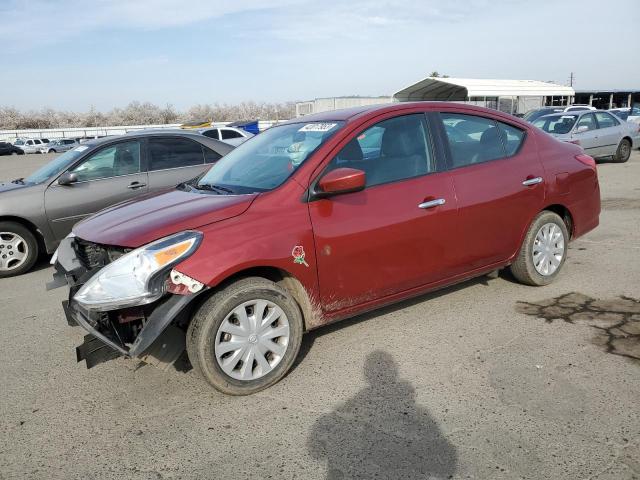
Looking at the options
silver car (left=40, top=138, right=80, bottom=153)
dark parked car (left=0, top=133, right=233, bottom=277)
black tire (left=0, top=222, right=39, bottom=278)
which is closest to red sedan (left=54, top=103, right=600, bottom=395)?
dark parked car (left=0, top=133, right=233, bottom=277)

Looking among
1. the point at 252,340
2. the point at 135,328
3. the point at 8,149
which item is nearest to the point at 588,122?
the point at 252,340

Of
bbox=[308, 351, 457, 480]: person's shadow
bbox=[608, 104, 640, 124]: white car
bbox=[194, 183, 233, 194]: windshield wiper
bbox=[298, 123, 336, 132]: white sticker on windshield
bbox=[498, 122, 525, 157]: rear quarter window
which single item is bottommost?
bbox=[308, 351, 457, 480]: person's shadow

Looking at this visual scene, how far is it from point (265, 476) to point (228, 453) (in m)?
0.28

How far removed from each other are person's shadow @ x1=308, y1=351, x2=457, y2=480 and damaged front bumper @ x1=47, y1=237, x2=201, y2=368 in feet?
3.19

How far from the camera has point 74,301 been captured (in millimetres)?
3082

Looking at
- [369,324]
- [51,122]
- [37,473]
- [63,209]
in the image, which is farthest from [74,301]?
[51,122]

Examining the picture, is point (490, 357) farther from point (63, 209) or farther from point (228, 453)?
point (63, 209)

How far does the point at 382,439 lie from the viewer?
260cm

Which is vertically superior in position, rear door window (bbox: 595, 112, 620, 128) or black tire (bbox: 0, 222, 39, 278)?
rear door window (bbox: 595, 112, 620, 128)

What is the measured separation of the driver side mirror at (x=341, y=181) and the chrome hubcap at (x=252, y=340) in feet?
2.65

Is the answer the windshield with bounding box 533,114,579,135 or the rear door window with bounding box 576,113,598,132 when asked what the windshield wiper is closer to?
the windshield with bounding box 533,114,579,135

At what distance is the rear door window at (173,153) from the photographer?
6.80 metres

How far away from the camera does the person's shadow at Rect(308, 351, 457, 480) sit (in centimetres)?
238

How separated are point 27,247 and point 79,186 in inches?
38.7
